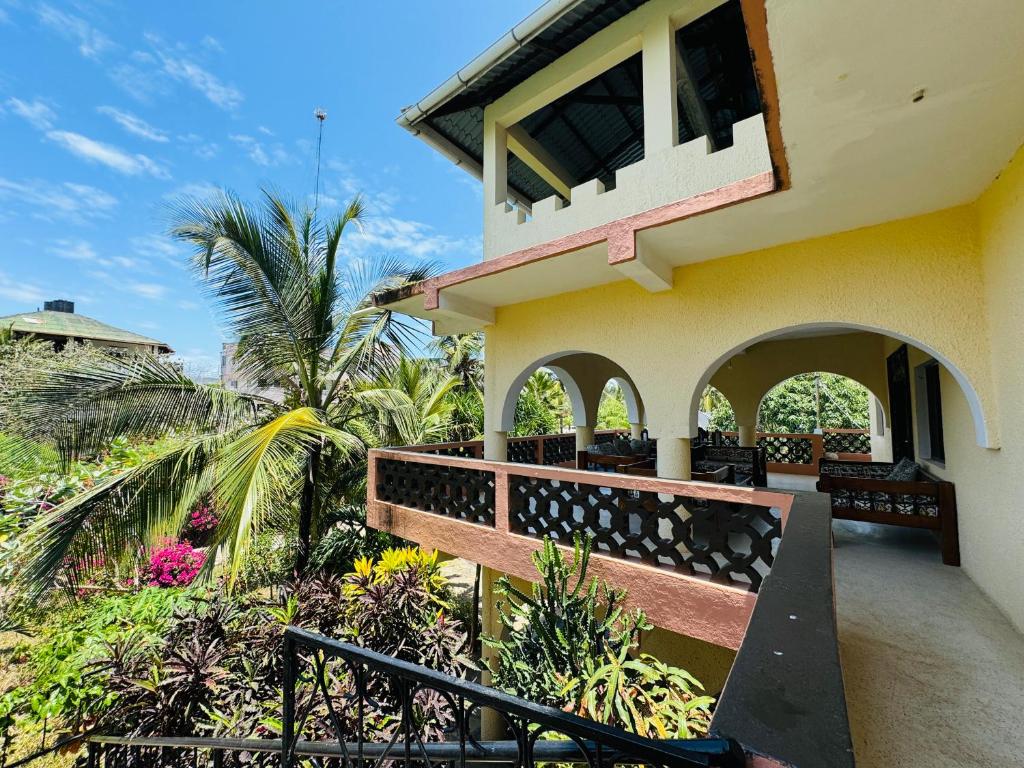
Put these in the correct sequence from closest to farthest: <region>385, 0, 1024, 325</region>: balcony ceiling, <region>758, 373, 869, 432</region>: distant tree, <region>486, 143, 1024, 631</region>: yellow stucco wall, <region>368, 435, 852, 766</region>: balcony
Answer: <region>368, 435, 852, 766</region>: balcony, <region>385, 0, 1024, 325</region>: balcony ceiling, <region>486, 143, 1024, 631</region>: yellow stucco wall, <region>758, 373, 869, 432</region>: distant tree

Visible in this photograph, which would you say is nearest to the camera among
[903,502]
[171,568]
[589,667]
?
[589,667]

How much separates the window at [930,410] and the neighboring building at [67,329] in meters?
20.7

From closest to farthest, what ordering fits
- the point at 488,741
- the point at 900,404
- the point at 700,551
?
1. the point at 488,741
2. the point at 700,551
3. the point at 900,404

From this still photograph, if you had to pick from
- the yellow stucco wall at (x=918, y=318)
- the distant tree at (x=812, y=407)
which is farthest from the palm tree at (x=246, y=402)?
the distant tree at (x=812, y=407)

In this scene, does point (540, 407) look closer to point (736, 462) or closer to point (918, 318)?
point (736, 462)

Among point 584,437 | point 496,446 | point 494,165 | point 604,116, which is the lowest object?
point 496,446

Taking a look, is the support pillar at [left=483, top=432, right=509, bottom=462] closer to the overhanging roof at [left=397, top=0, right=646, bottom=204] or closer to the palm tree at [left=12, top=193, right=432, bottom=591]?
the palm tree at [left=12, top=193, right=432, bottom=591]

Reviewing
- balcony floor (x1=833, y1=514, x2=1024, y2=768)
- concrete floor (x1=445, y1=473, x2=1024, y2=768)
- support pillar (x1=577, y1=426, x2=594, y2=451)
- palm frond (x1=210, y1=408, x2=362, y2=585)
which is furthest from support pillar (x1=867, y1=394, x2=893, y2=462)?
palm frond (x1=210, y1=408, x2=362, y2=585)

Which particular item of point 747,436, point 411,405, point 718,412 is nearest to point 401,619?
point 411,405

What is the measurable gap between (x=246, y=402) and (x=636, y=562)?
6277mm

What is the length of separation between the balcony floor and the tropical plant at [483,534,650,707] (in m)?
1.40

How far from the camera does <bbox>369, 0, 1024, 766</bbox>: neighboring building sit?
1.92 metres

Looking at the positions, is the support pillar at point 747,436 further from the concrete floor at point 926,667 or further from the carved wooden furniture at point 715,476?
the concrete floor at point 926,667

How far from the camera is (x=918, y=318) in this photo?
366cm
